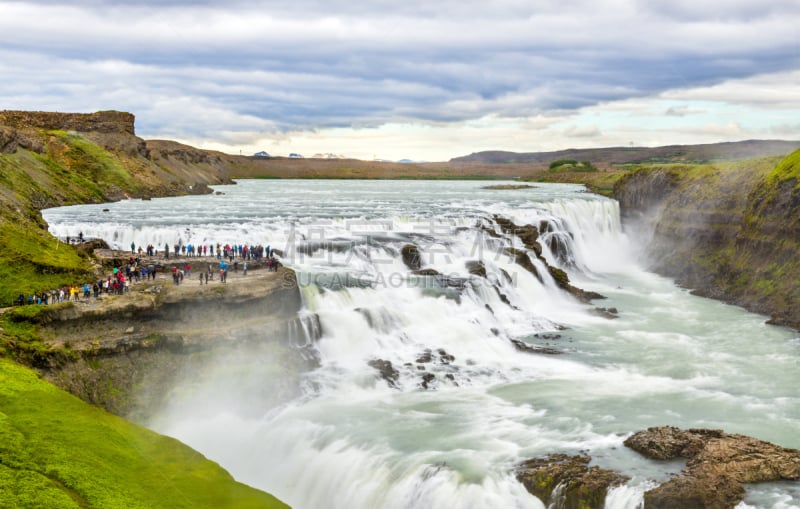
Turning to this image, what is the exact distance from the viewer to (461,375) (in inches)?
1184

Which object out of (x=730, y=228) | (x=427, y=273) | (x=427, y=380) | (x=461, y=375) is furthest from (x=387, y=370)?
(x=730, y=228)

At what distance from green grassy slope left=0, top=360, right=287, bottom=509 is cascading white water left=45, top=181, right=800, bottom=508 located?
9.67 ft

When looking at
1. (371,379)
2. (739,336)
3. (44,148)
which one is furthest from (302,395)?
(44,148)

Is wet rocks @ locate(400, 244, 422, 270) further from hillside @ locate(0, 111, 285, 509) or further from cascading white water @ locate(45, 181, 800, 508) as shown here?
Answer: hillside @ locate(0, 111, 285, 509)

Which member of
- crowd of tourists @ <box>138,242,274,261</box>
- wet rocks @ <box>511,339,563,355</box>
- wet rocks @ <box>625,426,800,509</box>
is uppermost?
crowd of tourists @ <box>138,242,274,261</box>

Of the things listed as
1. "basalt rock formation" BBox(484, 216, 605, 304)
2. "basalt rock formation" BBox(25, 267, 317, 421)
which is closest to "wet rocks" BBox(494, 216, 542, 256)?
"basalt rock formation" BBox(484, 216, 605, 304)

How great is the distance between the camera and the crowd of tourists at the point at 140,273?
2894 cm

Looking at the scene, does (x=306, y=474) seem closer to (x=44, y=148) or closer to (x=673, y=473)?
(x=673, y=473)

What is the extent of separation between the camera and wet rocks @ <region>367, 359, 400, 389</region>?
29094 millimetres

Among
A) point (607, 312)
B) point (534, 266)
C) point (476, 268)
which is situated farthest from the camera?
point (534, 266)

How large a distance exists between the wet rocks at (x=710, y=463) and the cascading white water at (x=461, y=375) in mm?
503

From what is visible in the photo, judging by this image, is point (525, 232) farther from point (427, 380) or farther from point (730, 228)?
point (427, 380)

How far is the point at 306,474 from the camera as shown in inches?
853

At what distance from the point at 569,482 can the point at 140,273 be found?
2524 centimetres
